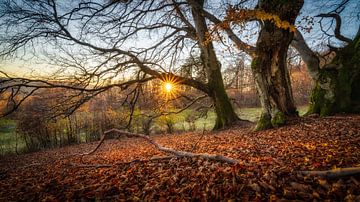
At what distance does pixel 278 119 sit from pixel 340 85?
128 inches

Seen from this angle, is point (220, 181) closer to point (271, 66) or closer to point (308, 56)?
point (271, 66)

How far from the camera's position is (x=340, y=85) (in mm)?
7852

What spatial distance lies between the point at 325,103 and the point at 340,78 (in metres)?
1.12

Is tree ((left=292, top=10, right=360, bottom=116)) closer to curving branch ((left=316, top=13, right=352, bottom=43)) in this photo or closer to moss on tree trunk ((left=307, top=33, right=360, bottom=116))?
moss on tree trunk ((left=307, top=33, right=360, bottom=116))

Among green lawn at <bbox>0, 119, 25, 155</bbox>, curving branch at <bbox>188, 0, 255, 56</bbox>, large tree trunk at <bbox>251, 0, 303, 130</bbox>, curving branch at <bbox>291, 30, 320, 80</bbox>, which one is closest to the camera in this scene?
large tree trunk at <bbox>251, 0, 303, 130</bbox>

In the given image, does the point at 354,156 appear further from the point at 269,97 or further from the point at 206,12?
the point at 206,12

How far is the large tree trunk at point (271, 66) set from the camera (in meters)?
6.59

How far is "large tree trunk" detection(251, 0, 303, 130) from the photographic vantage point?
659 centimetres

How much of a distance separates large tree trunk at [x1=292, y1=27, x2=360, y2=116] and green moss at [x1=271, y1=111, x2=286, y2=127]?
222cm

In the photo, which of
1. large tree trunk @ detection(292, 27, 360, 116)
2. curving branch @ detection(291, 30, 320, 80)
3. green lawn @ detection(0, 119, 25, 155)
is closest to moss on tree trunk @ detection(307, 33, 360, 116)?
large tree trunk @ detection(292, 27, 360, 116)

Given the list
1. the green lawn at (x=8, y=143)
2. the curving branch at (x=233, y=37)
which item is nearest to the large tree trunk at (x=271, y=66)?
the curving branch at (x=233, y=37)

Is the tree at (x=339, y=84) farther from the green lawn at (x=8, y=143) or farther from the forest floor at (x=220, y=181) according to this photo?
the green lawn at (x=8, y=143)

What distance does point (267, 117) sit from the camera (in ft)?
23.5

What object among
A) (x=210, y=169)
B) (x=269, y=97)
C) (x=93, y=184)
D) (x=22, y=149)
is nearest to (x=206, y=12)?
(x=269, y=97)
